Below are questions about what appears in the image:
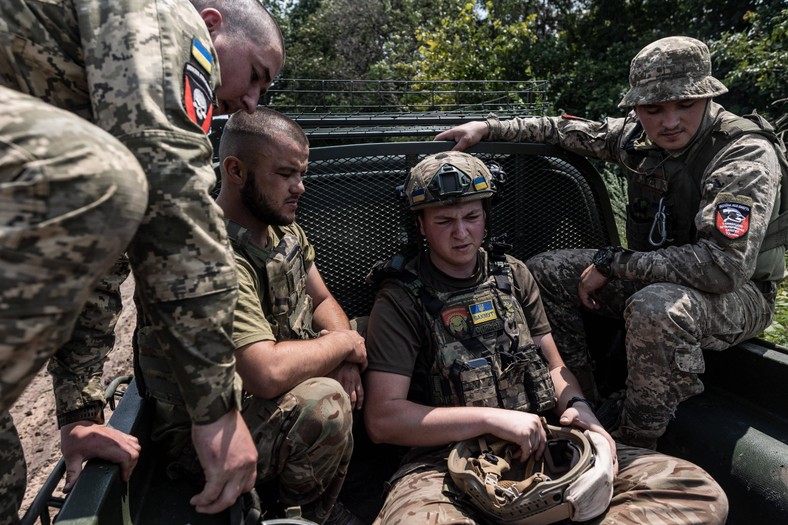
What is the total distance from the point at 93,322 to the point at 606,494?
144cm

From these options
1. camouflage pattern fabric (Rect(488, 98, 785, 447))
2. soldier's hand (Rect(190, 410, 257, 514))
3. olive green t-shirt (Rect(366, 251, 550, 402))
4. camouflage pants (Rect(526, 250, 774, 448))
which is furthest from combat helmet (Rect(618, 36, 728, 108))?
soldier's hand (Rect(190, 410, 257, 514))

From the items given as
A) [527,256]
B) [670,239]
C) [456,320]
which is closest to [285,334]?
[456,320]

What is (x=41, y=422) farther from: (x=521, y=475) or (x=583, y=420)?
(x=583, y=420)

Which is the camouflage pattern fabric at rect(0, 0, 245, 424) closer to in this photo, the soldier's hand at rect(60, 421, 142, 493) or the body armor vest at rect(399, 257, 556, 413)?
the soldier's hand at rect(60, 421, 142, 493)

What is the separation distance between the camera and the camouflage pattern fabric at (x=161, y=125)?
1242mm

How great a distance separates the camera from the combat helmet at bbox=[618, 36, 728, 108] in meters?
2.56

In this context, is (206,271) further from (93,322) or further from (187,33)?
(93,322)

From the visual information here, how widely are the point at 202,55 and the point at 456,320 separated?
1203 mm

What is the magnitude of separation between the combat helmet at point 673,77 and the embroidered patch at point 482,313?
101 centimetres

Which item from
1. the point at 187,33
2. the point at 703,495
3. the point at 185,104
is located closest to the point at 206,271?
the point at 185,104

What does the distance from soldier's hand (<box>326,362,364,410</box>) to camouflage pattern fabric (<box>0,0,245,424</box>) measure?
71 centimetres

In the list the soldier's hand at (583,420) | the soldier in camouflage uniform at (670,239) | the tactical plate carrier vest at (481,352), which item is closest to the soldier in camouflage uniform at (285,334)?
the tactical plate carrier vest at (481,352)

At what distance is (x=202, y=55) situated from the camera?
1395mm

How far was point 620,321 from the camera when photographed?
280cm
